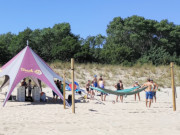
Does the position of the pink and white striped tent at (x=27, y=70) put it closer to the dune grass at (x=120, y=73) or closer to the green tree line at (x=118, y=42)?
the dune grass at (x=120, y=73)

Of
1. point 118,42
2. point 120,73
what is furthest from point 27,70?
point 118,42

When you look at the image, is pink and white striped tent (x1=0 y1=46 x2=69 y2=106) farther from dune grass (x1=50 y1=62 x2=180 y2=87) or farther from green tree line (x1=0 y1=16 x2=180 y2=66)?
green tree line (x1=0 y1=16 x2=180 y2=66)

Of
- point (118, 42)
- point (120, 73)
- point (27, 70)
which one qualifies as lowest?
point (27, 70)

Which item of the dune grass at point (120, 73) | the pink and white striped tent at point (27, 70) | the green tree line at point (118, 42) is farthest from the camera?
the green tree line at point (118, 42)

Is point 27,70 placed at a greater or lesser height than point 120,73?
lesser

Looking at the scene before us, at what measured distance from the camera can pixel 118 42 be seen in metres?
40.0

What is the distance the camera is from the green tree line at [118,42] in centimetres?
3359

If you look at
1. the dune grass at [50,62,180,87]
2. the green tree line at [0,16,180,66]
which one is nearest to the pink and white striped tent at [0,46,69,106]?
the dune grass at [50,62,180,87]

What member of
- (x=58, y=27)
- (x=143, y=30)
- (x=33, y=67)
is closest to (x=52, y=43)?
(x=58, y=27)

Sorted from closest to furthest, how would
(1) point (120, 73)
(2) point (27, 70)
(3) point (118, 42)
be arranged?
(2) point (27, 70)
(1) point (120, 73)
(3) point (118, 42)

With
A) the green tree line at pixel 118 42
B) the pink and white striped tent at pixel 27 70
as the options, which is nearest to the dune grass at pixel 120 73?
the green tree line at pixel 118 42

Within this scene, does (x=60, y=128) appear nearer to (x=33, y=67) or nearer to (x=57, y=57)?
(x=33, y=67)

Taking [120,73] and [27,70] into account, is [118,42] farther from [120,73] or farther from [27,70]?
[27,70]

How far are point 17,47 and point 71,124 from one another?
1169 inches
